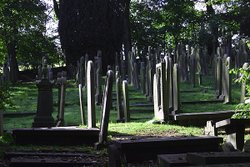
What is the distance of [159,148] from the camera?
296 inches

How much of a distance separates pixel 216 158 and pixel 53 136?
5.37m

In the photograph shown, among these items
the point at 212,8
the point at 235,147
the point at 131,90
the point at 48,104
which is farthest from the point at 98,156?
the point at 212,8

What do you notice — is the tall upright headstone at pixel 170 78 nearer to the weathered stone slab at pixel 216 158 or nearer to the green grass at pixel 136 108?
the green grass at pixel 136 108

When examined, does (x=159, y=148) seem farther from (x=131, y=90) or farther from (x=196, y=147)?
(x=131, y=90)

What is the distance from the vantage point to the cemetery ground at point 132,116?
927 centimetres

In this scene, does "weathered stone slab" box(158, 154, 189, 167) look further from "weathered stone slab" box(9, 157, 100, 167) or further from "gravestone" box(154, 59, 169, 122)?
"gravestone" box(154, 59, 169, 122)

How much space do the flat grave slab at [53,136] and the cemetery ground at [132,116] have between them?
224 millimetres

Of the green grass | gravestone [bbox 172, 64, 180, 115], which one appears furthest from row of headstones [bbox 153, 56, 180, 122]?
the green grass

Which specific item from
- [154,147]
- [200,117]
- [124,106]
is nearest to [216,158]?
[154,147]

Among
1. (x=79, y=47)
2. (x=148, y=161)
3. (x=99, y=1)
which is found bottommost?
(x=148, y=161)

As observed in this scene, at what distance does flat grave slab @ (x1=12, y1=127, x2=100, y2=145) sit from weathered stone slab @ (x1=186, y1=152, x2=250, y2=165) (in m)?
4.70

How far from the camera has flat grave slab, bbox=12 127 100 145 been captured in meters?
9.59

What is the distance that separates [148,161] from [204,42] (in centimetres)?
3076

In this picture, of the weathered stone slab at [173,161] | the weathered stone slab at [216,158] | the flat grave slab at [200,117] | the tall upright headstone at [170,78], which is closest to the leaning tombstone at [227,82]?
the tall upright headstone at [170,78]
